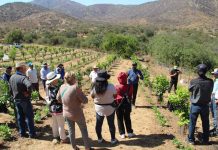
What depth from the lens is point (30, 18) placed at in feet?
384

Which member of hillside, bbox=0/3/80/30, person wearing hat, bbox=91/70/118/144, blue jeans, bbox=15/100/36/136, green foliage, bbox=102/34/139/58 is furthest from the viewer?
→ hillside, bbox=0/3/80/30

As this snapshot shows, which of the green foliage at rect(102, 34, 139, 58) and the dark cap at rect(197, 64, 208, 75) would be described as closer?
the dark cap at rect(197, 64, 208, 75)

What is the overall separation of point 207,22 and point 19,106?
106585mm

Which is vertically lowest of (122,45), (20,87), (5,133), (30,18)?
(5,133)

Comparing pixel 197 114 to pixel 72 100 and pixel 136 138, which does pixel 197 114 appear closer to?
pixel 136 138

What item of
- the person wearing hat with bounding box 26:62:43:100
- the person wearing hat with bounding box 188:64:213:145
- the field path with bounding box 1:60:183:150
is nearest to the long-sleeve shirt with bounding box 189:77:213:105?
the person wearing hat with bounding box 188:64:213:145

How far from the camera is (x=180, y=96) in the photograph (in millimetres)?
8969

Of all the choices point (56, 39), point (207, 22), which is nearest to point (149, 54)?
point (56, 39)

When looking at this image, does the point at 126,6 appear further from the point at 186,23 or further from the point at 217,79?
the point at 217,79

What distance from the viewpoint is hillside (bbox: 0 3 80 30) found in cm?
10478

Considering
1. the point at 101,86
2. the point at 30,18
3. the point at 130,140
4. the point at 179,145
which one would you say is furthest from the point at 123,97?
the point at 30,18

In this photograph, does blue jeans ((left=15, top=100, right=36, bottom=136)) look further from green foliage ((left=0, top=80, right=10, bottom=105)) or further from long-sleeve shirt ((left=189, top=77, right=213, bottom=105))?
long-sleeve shirt ((left=189, top=77, right=213, bottom=105))

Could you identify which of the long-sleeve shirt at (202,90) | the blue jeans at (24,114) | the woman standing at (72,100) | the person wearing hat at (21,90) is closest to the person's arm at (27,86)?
the person wearing hat at (21,90)

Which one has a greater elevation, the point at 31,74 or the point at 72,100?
the point at 72,100
